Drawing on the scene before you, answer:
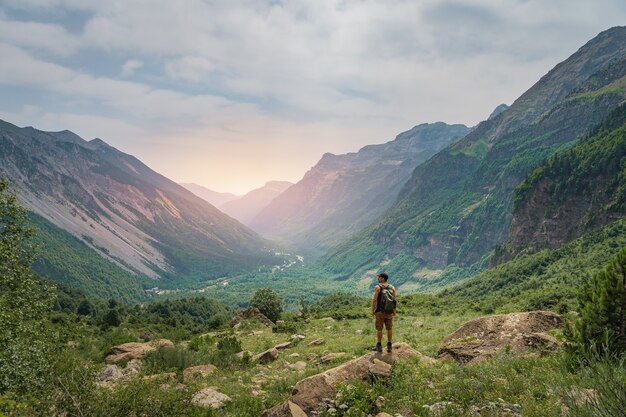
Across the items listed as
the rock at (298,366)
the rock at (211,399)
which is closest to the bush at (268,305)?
the rock at (298,366)

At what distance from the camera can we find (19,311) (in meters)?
17.5

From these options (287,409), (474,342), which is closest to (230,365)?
(287,409)

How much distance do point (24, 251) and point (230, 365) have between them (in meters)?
13.7

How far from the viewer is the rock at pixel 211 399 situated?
13.8m

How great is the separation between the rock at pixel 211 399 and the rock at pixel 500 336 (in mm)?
10086

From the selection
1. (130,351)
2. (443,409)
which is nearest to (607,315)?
(443,409)

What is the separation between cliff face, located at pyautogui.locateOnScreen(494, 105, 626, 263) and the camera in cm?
9388

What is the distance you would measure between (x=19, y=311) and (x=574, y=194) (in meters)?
133

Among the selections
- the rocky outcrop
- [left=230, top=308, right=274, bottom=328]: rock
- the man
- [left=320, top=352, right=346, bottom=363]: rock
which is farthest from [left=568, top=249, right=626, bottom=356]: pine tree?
[left=230, top=308, right=274, bottom=328]: rock

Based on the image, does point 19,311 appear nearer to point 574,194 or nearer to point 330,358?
point 330,358

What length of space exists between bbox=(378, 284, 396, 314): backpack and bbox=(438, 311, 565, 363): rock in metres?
3.51

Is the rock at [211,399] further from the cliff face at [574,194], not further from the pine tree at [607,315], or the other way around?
the cliff face at [574,194]

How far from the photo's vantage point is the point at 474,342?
53.6 ft

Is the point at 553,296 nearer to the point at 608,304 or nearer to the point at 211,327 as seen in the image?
the point at 608,304
